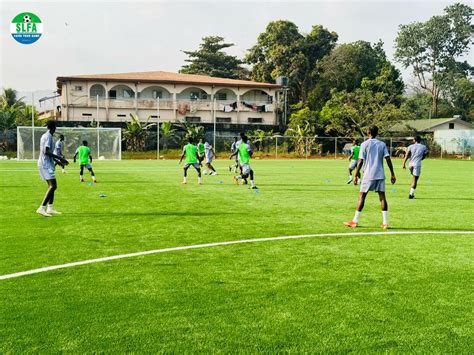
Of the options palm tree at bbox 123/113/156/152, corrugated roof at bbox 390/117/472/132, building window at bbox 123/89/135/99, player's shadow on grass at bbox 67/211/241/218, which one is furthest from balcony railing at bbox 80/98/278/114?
player's shadow on grass at bbox 67/211/241/218

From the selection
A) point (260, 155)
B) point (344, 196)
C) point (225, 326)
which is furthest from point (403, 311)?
point (260, 155)

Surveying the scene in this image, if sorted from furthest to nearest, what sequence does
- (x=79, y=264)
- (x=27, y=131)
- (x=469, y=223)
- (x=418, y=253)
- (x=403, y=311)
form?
(x=27, y=131), (x=469, y=223), (x=418, y=253), (x=79, y=264), (x=403, y=311)

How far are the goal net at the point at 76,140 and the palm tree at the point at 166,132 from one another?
6128 mm

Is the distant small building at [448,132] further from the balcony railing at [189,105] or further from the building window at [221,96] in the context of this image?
the building window at [221,96]

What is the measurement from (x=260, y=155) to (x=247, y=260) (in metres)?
44.2

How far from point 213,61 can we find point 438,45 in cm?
3358

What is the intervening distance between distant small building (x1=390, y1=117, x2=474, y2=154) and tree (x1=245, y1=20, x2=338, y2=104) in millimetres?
14668

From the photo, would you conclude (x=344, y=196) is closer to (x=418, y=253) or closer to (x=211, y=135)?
(x=418, y=253)

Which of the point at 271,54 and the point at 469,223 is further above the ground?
the point at 271,54

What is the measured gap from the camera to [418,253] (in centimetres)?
734

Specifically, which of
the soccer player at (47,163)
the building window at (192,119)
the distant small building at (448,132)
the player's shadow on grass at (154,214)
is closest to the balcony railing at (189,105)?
the building window at (192,119)

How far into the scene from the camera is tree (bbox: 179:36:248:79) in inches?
2726

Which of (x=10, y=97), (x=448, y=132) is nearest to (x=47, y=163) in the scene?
(x=10, y=97)

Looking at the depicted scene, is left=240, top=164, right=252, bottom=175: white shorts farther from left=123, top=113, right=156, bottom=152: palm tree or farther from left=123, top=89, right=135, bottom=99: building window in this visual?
left=123, top=89, right=135, bottom=99: building window
